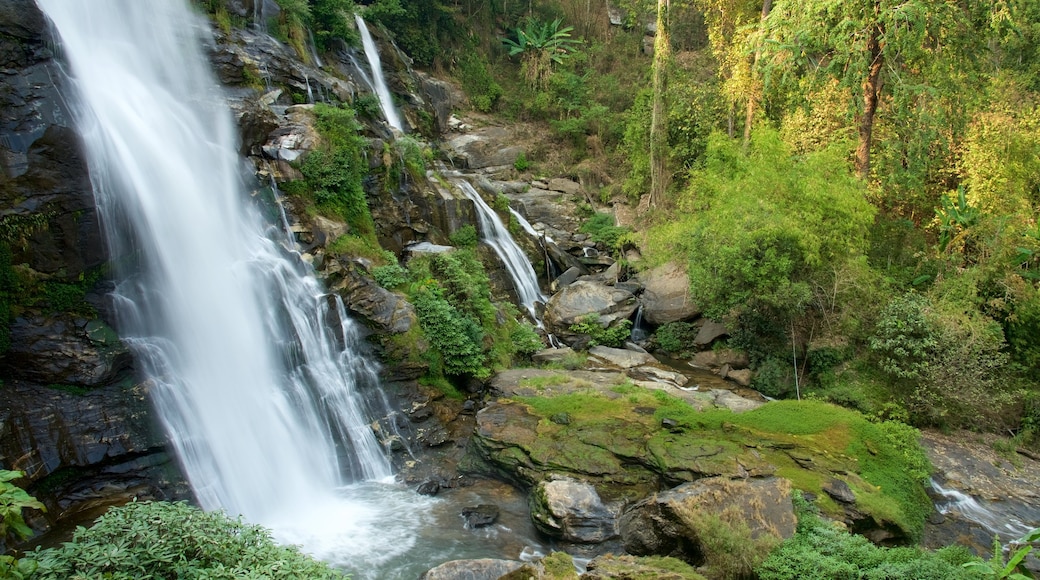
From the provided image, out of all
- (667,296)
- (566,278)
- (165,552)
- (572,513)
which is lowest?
(572,513)

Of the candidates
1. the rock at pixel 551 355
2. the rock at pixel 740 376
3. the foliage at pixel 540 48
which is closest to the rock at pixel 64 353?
the rock at pixel 551 355

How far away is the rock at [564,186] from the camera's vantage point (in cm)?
2653

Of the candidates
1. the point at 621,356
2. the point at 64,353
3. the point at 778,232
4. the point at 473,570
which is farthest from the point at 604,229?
the point at 64,353

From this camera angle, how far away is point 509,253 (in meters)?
19.3

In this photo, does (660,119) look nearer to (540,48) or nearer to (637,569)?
Answer: (540,48)

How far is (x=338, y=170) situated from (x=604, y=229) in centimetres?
1235

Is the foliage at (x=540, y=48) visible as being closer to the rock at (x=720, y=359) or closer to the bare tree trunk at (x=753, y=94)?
the bare tree trunk at (x=753, y=94)

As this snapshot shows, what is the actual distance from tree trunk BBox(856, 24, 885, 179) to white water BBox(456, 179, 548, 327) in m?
9.63

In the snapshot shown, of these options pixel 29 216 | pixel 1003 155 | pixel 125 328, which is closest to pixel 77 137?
pixel 29 216

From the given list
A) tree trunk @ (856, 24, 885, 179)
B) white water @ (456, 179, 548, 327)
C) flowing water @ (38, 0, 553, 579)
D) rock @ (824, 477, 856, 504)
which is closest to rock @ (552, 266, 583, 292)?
white water @ (456, 179, 548, 327)

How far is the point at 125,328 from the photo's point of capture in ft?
31.6

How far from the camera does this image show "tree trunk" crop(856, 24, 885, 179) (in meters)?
14.4

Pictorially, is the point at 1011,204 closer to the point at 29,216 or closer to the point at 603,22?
the point at 29,216

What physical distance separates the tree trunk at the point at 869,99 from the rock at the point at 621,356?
710cm
